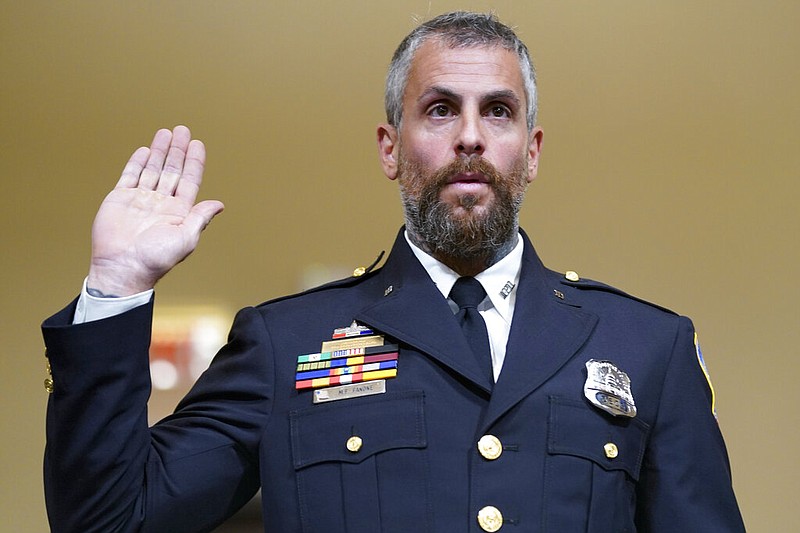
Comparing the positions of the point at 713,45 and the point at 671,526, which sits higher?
the point at 713,45

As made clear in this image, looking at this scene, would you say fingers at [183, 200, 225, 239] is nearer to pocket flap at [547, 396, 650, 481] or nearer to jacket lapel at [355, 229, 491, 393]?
jacket lapel at [355, 229, 491, 393]

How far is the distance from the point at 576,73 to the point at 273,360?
167 cm

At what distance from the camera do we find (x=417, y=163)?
6.28ft

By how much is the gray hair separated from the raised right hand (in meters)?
0.41

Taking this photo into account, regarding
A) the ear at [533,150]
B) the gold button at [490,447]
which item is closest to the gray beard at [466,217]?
the ear at [533,150]

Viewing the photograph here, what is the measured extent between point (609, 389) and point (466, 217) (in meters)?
0.36

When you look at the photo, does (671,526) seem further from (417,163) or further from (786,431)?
(786,431)

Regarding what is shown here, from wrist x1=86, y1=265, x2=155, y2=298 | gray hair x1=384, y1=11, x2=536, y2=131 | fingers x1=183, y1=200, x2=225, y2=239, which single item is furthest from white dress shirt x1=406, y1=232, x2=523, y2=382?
wrist x1=86, y1=265, x2=155, y2=298

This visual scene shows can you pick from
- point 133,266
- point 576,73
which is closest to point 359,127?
point 576,73

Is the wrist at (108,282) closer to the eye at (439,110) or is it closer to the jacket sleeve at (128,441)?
the jacket sleeve at (128,441)

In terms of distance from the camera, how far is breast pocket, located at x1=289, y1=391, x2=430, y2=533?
1675 millimetres

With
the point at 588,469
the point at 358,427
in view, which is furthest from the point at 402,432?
the point at 588,469

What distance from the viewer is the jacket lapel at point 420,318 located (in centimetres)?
176

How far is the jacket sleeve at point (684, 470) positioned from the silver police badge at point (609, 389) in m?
0.08
